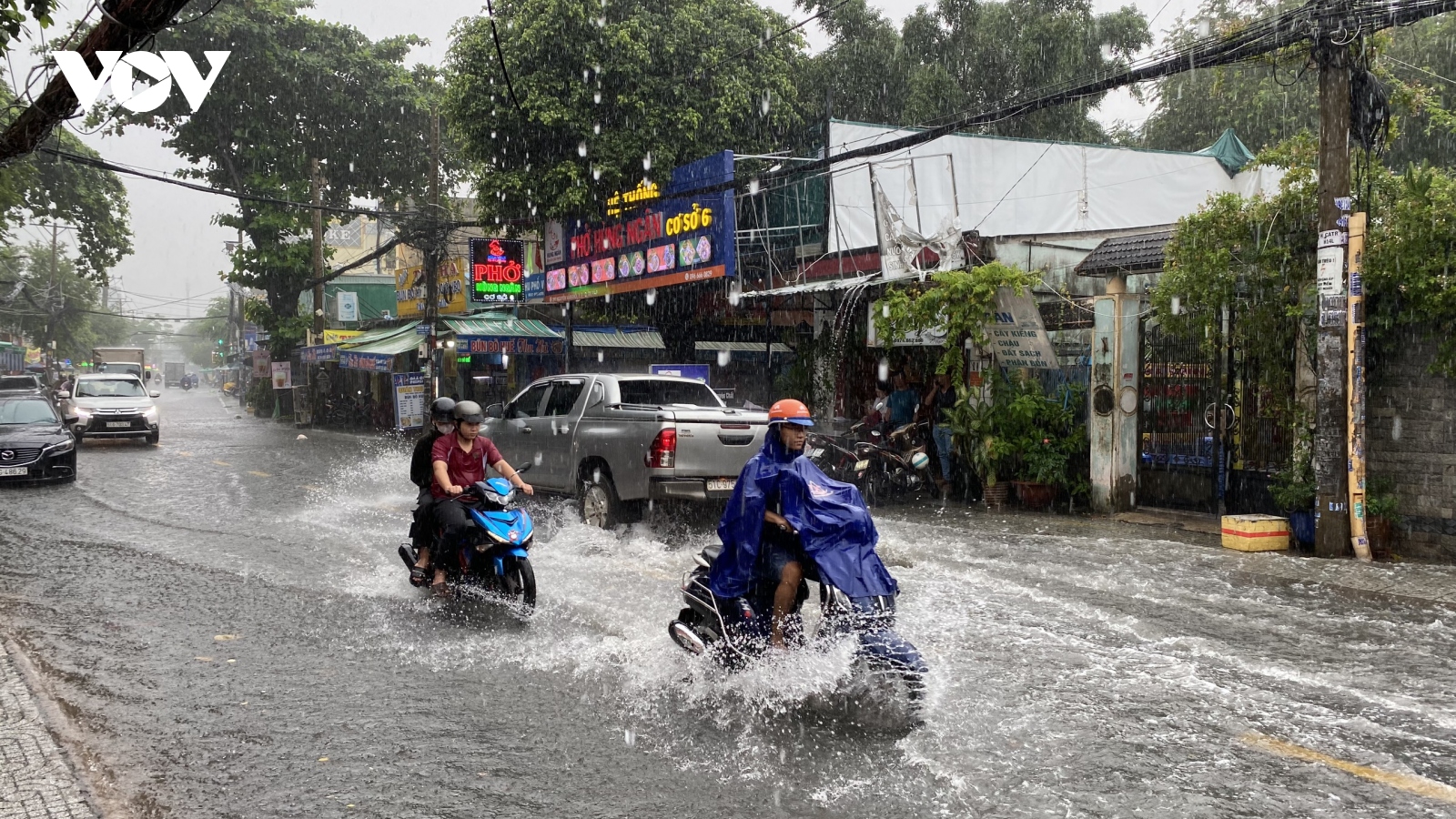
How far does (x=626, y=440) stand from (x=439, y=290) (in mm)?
24632

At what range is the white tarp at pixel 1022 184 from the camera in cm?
2109

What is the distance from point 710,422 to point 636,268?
13.3m

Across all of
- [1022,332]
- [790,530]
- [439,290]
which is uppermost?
[439,290]

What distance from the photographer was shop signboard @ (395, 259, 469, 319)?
105ft

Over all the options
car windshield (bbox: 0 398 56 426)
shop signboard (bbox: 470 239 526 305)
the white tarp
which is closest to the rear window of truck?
the white tarp

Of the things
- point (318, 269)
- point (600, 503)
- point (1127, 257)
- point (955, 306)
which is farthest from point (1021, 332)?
point (318, 269)

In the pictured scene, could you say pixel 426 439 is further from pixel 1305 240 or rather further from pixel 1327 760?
pixel 1305 240

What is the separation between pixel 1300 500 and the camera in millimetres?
10289

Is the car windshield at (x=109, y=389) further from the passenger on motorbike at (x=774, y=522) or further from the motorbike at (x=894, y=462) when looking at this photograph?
the passenger on motorbike at (x=774, y=522)

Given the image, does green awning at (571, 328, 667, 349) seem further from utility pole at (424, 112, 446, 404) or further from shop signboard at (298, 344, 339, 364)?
shop signboard at (298, 344, 339, 364)

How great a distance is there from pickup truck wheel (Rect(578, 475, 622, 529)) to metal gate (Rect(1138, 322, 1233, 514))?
6490 mm

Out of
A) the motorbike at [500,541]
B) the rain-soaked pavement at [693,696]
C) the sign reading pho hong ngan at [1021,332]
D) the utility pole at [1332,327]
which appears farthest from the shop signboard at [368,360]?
the utility pole at [1332,327]

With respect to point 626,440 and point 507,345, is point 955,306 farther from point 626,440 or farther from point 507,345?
point 507,345

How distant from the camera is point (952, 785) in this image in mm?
4062
